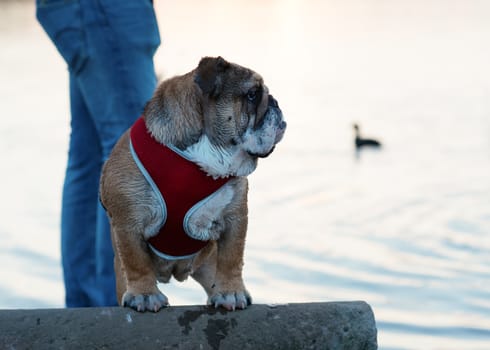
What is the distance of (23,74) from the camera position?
15203mm

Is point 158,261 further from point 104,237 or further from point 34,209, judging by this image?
point 34,209

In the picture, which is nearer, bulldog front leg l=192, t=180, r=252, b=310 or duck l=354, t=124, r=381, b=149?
bulldog front leg l=192, t=180, r=252, b=310

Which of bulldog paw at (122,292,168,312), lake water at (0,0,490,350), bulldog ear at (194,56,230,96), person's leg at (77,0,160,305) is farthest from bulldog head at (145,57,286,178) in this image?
lake water at (0,0,490,350)

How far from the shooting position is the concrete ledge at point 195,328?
318cm

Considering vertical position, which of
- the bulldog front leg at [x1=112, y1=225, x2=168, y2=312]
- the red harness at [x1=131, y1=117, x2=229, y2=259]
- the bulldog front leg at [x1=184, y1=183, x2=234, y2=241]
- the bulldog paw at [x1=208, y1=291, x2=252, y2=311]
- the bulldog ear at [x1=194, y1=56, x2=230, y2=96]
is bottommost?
the bulldog paw at [x1=208, y1=291, x2=252, y2=311]

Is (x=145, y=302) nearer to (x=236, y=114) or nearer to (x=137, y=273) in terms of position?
(x=137, y=273)

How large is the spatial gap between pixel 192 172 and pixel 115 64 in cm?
101

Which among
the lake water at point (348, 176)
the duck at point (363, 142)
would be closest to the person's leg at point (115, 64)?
the lake water at point (348, 176)

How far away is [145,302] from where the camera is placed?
330 cm

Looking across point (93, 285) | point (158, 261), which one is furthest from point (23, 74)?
point (158, 261)

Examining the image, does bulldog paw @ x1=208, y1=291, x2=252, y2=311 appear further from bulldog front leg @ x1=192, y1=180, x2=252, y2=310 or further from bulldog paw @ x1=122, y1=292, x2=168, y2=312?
bulldog paw @ x1=122, y1=292, x2=168, y2=312

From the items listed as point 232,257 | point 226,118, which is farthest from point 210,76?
point 232,257

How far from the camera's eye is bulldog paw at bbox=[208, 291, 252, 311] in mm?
3341

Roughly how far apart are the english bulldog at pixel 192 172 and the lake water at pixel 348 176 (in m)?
1.53
